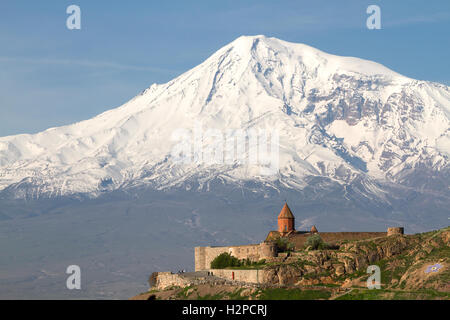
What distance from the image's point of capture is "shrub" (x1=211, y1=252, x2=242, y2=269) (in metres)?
110

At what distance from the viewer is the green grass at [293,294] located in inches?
3307

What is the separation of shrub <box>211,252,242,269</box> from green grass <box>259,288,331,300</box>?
861 inches

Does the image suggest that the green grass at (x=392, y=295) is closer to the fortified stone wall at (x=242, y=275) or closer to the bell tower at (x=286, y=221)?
the fortified stone wall at (x=242, y=275)

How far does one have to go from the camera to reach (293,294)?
282 ft

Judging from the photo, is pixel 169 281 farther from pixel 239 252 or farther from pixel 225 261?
pixel 239 252

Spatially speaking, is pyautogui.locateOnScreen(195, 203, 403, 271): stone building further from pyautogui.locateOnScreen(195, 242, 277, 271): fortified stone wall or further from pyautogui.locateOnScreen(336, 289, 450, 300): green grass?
pyautogui.locateOnScreen(336, 289, 450, 300): green grass

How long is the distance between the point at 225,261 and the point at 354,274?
21801mm

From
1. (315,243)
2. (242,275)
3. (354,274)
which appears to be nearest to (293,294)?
(354,274)
